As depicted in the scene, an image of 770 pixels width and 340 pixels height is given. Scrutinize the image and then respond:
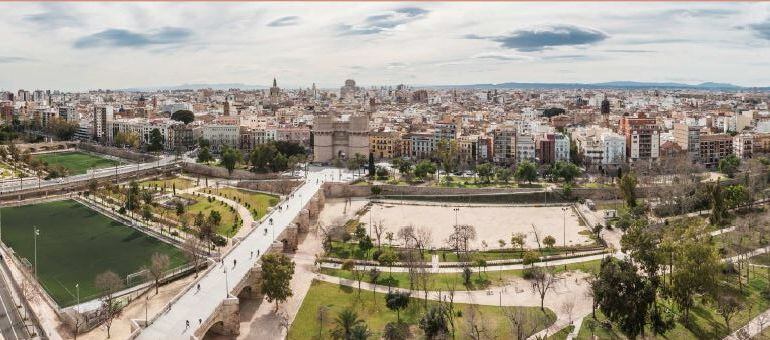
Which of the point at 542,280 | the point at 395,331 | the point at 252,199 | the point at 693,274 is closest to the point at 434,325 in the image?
the point at 395,331

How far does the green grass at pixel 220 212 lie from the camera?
100 feet

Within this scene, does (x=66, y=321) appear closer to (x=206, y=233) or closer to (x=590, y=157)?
(x=206, y=233)

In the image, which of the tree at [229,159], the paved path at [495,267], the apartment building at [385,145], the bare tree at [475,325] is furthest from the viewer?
the apartment building at [385,145]

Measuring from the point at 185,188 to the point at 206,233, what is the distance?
15.8 meters

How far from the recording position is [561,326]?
19.9 m

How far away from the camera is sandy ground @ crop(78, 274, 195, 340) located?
762 inches

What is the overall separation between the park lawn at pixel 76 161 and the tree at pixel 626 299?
40.2m

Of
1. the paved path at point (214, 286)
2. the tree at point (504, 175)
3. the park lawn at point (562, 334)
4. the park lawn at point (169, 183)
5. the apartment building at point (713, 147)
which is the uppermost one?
the apartment building at point (713, 147)

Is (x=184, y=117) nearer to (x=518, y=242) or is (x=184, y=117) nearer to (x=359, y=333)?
(x=518, y=242)

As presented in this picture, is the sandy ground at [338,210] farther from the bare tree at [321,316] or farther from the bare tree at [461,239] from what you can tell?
the bare tree at [321,316]

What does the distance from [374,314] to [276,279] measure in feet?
11.0

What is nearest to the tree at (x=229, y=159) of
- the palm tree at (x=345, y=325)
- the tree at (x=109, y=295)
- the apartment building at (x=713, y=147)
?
the tree at (x=109, y=295)

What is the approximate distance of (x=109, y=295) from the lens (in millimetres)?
20562

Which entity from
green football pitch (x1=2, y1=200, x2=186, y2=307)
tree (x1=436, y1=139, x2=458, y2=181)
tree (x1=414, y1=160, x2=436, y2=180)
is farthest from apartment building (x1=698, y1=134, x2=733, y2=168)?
green football pitch (x1=2, y1=200, x2=186, y2=307)
